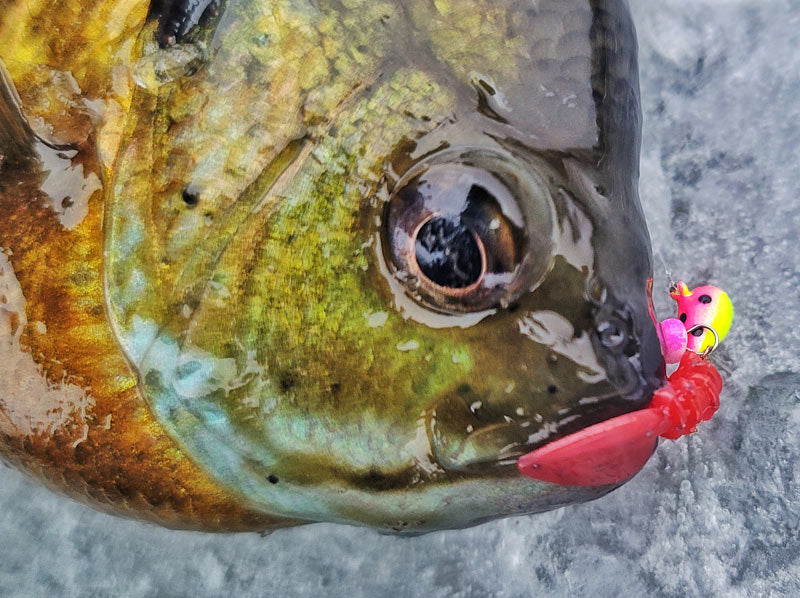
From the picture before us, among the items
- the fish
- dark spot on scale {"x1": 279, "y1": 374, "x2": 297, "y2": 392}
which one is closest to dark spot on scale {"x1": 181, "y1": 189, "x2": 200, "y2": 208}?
the fish

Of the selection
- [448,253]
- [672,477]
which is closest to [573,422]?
[448,253]

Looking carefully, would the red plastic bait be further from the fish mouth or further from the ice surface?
the ice surface

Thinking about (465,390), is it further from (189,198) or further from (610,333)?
(189,198)

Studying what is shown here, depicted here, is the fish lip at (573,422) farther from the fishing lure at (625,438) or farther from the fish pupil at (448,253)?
the fish pupil at (448,253)

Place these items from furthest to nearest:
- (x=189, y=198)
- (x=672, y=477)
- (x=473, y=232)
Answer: (x=672, y=477) → (x=189, y=198) → (x=473, y=232)

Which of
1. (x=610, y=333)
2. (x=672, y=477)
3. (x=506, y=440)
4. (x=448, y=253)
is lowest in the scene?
(x=672, y=477)

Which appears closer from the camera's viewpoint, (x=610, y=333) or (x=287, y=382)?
(x=610, y=333)

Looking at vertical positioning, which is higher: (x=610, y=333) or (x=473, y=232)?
(x=473, y=232)
